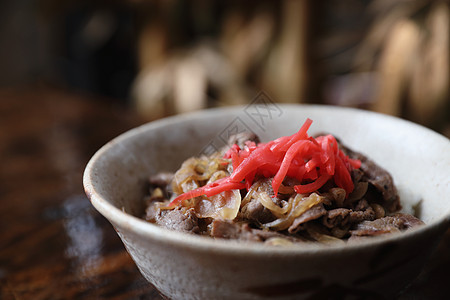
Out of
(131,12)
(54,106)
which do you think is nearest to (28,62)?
(131,12)

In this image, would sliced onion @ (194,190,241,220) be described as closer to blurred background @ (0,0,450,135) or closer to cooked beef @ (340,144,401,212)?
cooked beef @ (340,144,401,212)

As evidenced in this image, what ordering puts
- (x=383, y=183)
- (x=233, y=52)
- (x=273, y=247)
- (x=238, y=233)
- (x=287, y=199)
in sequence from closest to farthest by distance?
(x=273, y=247) < (x=238, y=233) < (x=287, y=199) < (x=383, y=183) < (x=233, y=52)

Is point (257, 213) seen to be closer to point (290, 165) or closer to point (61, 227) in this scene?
point (290, 165)

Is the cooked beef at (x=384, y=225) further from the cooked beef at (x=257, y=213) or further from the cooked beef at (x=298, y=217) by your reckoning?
the cooked beef at (x=257, y=213)

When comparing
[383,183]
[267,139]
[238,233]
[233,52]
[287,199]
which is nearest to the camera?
[238,233]

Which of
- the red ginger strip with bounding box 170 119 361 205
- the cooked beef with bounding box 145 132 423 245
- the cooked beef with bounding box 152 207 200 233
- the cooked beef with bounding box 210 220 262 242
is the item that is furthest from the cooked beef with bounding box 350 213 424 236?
the cooked beef with bounding box 152 207 200 233

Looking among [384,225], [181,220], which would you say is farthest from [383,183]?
[181,220]
